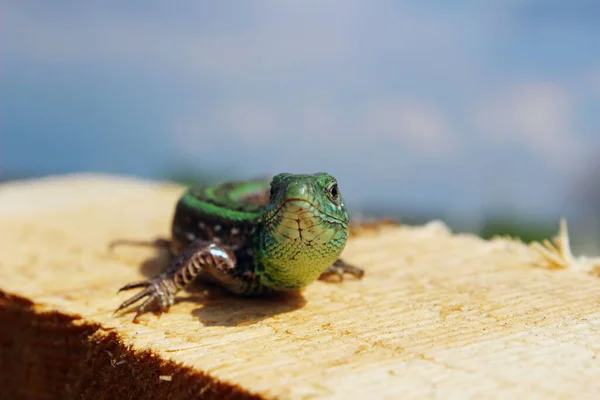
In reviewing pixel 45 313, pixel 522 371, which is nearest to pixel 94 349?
pixel 45 313

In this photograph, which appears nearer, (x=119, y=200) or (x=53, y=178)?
(x=119, y=200)

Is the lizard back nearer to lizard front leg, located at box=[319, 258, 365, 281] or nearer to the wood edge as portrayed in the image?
lizard front leg, located at box=[319, 258, 365, 281]

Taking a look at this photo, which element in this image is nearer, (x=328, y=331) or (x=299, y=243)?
(x=328, y=331)

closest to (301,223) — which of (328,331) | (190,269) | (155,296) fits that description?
(328,331)

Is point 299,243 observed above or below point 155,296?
above

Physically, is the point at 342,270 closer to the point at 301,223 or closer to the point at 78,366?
the point at 301,223

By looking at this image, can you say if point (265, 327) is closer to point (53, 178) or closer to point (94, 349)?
point (94, 349)

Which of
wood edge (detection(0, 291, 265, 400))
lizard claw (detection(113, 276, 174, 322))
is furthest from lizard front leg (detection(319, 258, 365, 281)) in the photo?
wood edge (detection(0, 291, 265, 400))
